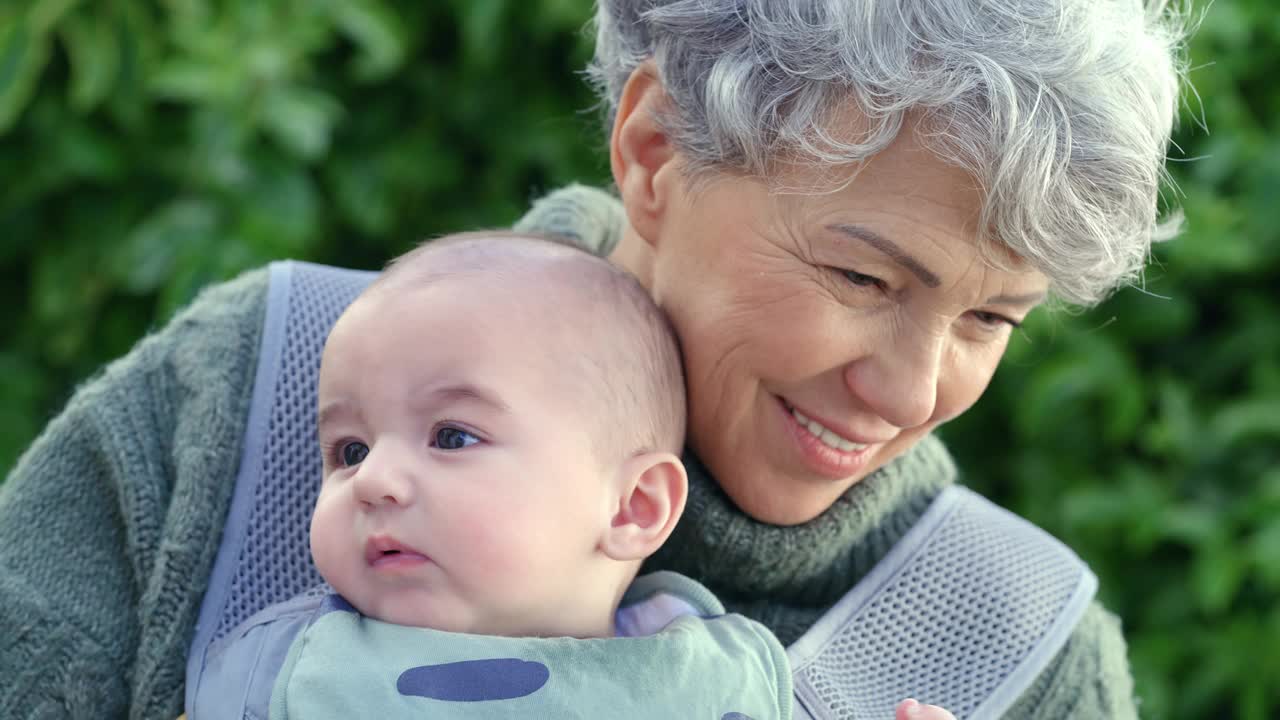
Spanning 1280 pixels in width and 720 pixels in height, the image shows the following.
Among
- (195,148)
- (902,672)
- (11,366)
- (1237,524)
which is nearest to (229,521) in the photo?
(902,672)

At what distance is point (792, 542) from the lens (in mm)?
2020

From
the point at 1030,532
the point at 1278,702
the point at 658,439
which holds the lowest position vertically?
the point at 1278,702

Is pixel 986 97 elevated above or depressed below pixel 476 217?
above

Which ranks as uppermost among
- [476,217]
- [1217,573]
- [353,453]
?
[353,453]

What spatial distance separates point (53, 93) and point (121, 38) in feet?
0.70

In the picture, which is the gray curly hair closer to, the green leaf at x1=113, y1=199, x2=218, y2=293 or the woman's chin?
the woman's chin

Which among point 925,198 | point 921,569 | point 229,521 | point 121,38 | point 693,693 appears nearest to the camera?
point 693,693

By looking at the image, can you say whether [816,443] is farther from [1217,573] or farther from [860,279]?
[1217,573]

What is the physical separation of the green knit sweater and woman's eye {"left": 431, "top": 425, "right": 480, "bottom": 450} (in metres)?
0.40

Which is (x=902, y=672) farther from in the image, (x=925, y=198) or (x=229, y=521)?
(x=229, y=521)

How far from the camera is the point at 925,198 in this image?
5.67 ft

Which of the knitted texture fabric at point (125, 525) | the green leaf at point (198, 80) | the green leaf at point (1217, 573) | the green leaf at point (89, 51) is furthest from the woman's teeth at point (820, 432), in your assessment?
the green leaf at point (89, 51)

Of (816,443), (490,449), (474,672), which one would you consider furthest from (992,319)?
(474,672)

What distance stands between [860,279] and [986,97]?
27 centimetres
